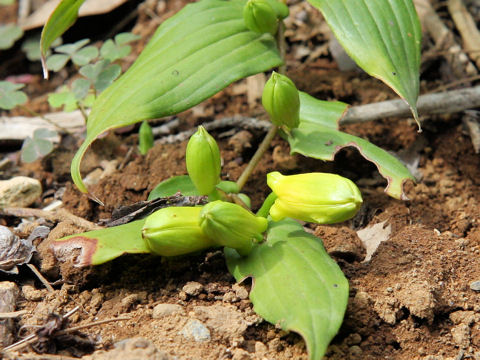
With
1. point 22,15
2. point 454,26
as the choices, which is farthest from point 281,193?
point 22,15

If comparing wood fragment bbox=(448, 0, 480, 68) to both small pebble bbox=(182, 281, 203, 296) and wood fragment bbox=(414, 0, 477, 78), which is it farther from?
small pebble bbox=(182, 281, 203, 296)

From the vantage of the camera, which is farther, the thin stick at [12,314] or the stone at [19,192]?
the stone at [19,192]

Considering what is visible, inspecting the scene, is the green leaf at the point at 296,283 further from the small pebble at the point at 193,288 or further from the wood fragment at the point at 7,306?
the wood fragment at the point at 7,306

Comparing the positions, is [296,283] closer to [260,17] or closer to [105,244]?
[105,244]

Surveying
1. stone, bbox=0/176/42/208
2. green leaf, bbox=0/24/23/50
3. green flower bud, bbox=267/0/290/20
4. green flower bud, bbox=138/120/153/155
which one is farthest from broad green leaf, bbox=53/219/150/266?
green leaf, bbox=0/24/23/50

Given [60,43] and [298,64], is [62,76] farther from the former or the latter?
[298,64]

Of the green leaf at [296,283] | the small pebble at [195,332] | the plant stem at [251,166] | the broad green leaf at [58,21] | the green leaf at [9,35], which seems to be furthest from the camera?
the green leaf at [9,35]

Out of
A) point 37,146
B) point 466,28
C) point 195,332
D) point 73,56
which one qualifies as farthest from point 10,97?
point 466,28

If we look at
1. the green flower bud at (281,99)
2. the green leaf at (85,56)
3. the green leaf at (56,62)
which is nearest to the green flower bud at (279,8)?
the green flower bud at (281,99)
